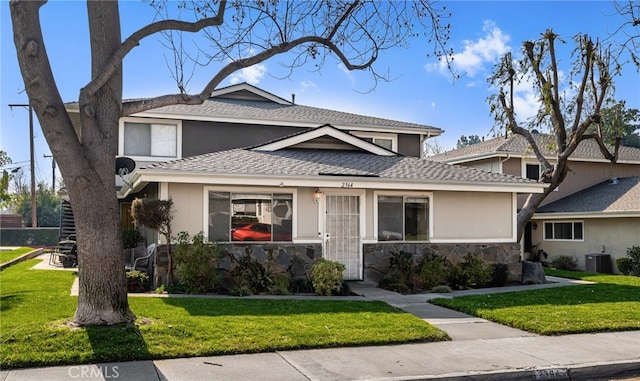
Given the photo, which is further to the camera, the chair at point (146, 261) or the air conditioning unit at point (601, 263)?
the air conditioning unit at point (601, 263)

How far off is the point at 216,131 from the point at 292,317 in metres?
11.1

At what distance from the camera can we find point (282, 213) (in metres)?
14.0

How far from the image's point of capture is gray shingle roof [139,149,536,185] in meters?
13.3

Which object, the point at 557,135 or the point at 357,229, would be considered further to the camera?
the point at 557,135

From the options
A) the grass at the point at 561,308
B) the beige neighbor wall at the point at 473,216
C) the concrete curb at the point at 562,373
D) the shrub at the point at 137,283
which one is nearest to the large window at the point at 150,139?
the shrub at the point at 137,283

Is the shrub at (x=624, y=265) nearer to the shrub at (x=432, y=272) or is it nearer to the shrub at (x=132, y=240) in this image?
the shrub at (x=432, y=272)

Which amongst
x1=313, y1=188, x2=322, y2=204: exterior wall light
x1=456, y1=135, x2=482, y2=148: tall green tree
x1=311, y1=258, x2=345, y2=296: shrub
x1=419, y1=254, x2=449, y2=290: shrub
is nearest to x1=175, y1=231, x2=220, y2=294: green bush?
x1=311, y1=258, x2=345, y2=296: shrub

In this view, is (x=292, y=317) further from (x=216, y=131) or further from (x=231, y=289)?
(x=216, y=131)

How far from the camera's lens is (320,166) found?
14.9 metres

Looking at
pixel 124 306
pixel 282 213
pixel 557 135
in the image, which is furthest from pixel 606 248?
pixel 124 306

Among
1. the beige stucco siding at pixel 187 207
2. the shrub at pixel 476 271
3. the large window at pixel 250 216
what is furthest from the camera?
the shrub at pixel 476 271

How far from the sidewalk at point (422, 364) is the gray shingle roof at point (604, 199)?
581 inches

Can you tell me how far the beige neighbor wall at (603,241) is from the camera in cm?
2143

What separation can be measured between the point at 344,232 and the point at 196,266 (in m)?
4.03
